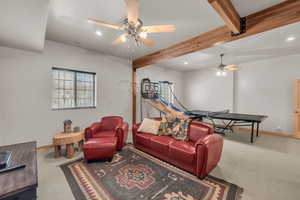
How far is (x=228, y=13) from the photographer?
1.93 meters

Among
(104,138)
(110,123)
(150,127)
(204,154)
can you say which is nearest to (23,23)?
(104,138)

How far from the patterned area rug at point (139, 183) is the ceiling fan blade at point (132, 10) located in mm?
2544

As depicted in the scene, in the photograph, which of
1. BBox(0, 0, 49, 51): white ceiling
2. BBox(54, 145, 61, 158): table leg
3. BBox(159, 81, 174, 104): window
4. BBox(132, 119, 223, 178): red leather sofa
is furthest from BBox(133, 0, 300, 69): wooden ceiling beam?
BBox(54, 145, 61, 158): table leg

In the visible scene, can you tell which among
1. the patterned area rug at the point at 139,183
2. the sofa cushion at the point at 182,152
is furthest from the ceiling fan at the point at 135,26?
the patterned area rug at the point at 139,183

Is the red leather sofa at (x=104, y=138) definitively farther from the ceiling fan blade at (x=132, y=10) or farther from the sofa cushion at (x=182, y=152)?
the ceiling fan blade at (x=132, y=10)

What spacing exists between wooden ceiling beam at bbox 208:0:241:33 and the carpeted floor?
264 centimetres

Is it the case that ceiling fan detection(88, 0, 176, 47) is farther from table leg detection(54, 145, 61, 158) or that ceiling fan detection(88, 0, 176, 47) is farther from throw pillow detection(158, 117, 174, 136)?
table leg detection(54, 145, 61, 158)

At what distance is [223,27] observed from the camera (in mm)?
2584

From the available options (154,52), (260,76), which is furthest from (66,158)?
(260,76)

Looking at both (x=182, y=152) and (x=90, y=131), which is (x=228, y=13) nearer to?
(x=182, y=152)

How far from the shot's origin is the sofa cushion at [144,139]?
292 centimetres

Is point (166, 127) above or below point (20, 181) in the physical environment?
above

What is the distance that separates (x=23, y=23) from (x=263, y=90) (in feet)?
24.1

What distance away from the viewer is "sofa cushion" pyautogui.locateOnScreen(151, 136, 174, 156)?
2.55m
